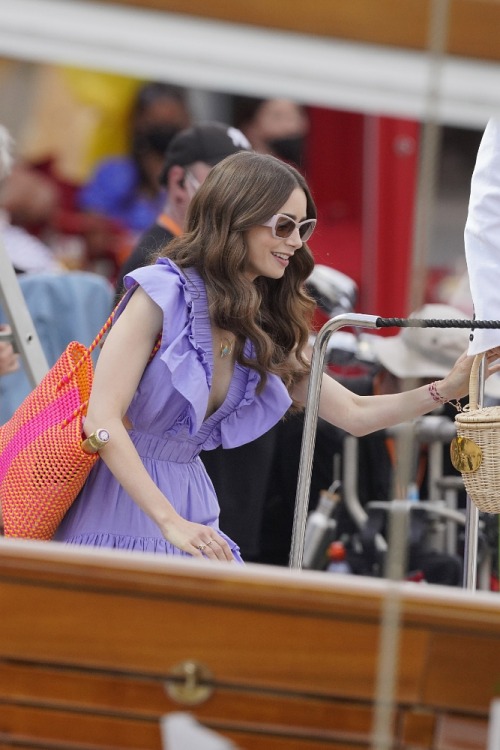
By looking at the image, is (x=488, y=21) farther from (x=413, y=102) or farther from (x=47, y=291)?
(x=47, y=291)

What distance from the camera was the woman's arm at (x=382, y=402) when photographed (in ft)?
11.2

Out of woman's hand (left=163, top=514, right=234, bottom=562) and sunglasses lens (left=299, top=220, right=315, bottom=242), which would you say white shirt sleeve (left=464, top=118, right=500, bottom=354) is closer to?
sunglasses lens (left=299, top=220, right=315, bottom=242)

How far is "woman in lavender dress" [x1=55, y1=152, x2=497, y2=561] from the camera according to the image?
303cm

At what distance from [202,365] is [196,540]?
0.43 meters

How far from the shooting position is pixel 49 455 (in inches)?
121

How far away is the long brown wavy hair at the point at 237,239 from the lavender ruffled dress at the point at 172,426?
5cm

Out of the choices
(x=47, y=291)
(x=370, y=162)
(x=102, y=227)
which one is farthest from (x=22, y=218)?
(x=47, y=291)

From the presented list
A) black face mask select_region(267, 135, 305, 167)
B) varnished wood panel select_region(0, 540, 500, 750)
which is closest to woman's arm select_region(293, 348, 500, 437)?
varnished wood panel select_region(0, 540, 500, 750)

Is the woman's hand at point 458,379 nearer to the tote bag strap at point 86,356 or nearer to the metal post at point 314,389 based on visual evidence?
the metal post at point 314,389

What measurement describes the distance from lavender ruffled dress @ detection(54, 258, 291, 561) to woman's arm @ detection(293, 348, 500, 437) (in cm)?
27

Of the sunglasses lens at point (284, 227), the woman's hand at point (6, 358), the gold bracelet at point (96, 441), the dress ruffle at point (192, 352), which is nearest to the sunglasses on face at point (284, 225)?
the sunglasses lens at point (284, 227)

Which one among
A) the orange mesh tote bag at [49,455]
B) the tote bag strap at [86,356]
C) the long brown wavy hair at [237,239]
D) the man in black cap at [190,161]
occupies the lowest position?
the orange mesh tote bag at [49,455]

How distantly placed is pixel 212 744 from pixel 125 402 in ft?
4.01

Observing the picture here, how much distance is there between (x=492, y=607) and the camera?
211cm
